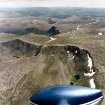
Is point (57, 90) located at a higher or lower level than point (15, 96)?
higher

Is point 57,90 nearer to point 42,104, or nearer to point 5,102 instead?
point 42,104

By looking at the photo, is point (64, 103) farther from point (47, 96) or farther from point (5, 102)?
point (5, 102)

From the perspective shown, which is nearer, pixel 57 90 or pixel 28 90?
pixel 57 90

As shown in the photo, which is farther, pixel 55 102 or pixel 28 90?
pixel 28 90

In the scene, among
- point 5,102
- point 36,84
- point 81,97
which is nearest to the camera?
point 81,97

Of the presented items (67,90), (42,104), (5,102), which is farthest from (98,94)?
(5,102)

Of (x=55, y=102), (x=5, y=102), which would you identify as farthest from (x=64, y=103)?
(x=5, y=102)

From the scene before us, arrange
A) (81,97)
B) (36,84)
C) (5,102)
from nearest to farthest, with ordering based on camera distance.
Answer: (81,97)
(5,102)
(36,84)

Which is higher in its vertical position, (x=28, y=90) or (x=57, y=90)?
(x=57, y=90)
